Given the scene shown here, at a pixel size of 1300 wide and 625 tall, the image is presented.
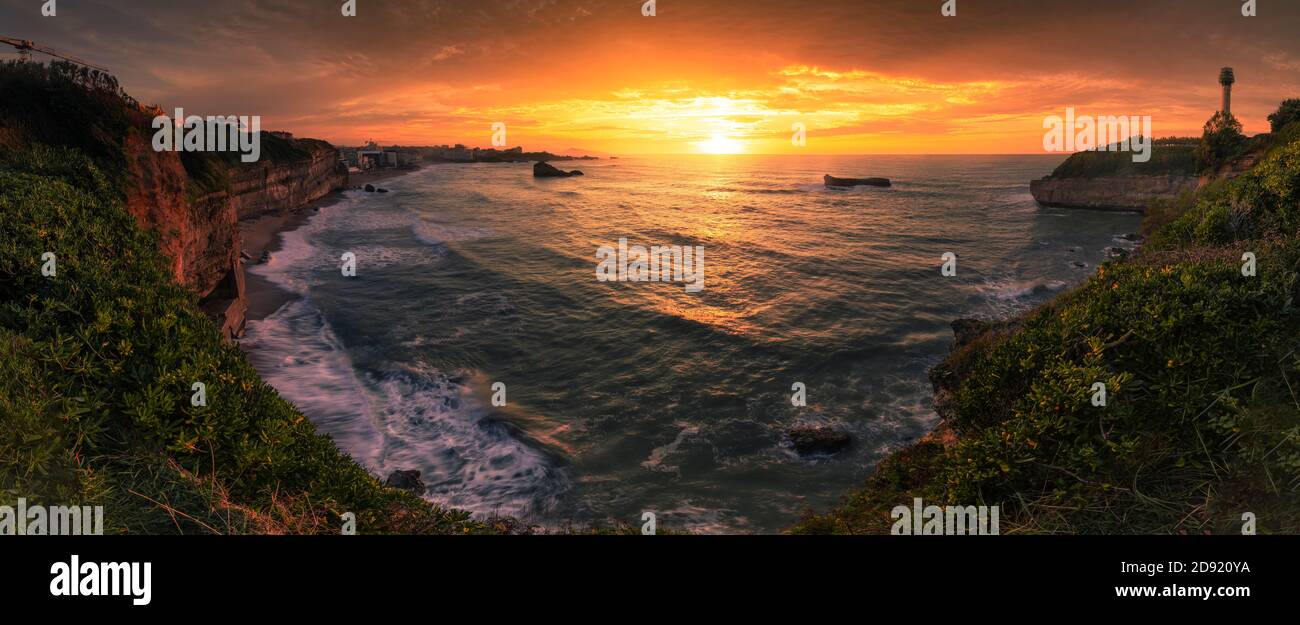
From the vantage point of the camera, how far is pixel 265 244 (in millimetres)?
45375

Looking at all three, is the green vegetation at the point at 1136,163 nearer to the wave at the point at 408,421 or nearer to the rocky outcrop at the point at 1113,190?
the rocky outcrop at the point at 1113,190

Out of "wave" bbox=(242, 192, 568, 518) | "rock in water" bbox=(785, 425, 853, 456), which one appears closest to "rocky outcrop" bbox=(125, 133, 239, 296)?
"wave" bbox=(242, 192, 568, 518)

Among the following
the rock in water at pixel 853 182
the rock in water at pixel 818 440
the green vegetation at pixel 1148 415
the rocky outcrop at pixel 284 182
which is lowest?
the rock in water at pixel 818 440

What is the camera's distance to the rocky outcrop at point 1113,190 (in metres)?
70.1

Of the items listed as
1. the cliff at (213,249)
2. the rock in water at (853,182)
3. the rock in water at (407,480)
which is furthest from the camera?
the rock in water at (853,182)

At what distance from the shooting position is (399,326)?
2758 cm

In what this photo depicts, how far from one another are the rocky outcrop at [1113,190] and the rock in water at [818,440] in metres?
80.3

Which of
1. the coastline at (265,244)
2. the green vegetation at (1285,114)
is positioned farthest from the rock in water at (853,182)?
the coastline at (265,244)

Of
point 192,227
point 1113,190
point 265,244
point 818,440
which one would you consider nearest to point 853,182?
point 1113,190

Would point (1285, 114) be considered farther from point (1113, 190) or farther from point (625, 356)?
point (625, 356)

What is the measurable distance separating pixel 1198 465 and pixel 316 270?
A: 44.3m

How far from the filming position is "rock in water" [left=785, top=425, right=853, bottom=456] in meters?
16.5

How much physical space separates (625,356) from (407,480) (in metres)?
11.5

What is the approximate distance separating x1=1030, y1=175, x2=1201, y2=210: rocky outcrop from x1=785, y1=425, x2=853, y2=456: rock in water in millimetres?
80265
